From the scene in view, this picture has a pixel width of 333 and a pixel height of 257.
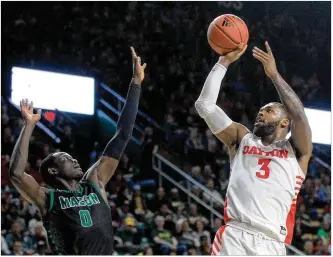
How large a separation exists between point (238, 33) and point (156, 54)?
11918 millimetres

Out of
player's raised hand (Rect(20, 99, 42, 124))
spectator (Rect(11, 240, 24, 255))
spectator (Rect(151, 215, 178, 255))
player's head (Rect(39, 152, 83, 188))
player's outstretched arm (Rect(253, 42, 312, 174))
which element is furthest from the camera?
spectator (Rect(151, 215, 178, 255))

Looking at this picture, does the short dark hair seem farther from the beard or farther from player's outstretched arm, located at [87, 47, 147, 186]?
the beard

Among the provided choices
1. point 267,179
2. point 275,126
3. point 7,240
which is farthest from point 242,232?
point 7,240

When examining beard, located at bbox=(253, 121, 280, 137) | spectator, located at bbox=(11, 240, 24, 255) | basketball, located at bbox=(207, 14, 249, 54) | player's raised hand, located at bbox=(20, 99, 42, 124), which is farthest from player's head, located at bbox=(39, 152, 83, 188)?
spectator, located at bbox=(11, 240, 24, 255)

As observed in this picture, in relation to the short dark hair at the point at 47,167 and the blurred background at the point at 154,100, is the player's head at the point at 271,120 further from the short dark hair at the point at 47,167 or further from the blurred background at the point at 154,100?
the blurred background at the point at 154,100

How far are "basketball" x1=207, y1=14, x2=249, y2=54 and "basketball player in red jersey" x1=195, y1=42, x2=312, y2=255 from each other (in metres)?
0.34

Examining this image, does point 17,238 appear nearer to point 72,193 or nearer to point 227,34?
point 72,193

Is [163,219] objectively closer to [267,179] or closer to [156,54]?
[156,54]

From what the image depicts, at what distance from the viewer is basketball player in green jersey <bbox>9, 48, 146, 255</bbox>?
17.7 feet

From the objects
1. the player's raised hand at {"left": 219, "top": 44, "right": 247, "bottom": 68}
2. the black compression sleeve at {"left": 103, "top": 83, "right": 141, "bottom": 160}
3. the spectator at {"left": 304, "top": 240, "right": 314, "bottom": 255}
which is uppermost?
A: the player's raised hand at {"left": 219, "top": 44, "right": 247, "bottom": 68}

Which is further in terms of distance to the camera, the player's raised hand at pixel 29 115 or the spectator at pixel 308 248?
the spectator at pixel 308 248

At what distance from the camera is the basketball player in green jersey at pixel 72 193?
5.41m

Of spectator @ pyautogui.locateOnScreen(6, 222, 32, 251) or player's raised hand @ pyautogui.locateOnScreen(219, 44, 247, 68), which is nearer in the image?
player's raised hand @ pyautogui.locateOnScreen(219, 44, 247, 68)

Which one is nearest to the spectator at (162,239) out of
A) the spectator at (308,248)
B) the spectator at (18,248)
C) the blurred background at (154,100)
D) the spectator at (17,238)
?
the blurred background at (154,100)
